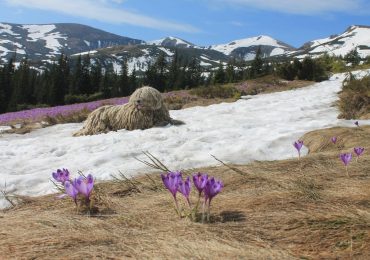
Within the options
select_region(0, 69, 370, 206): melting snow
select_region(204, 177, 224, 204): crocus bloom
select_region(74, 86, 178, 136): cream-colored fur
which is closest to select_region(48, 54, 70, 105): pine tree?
select_region(0, 69, 370, 206): melting snow

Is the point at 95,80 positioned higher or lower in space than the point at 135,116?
higher

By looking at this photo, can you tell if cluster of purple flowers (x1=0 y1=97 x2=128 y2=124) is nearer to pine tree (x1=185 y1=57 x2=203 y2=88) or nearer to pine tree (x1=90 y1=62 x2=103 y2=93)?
pine tree (x1=90 y1=62 x2=103 y2=93)

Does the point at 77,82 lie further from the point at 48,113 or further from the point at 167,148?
the point at 167,148

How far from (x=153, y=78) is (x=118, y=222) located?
87.5m

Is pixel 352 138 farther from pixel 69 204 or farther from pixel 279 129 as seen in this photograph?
pixel 69 204

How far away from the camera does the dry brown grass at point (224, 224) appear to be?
8.11 ft

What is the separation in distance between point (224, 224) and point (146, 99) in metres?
8.54

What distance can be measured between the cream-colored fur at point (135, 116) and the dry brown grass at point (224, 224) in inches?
264

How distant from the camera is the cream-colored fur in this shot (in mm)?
11125

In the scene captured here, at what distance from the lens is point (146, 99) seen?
11.3 meters

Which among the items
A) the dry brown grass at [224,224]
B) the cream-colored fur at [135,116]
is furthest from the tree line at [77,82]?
the dry brown grass at [224,224]

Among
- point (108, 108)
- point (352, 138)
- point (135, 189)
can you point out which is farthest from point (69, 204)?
point (108, 108)

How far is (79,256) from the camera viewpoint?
243cm

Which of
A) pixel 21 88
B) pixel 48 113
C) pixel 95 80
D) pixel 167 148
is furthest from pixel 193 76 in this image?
pixel 167 148
